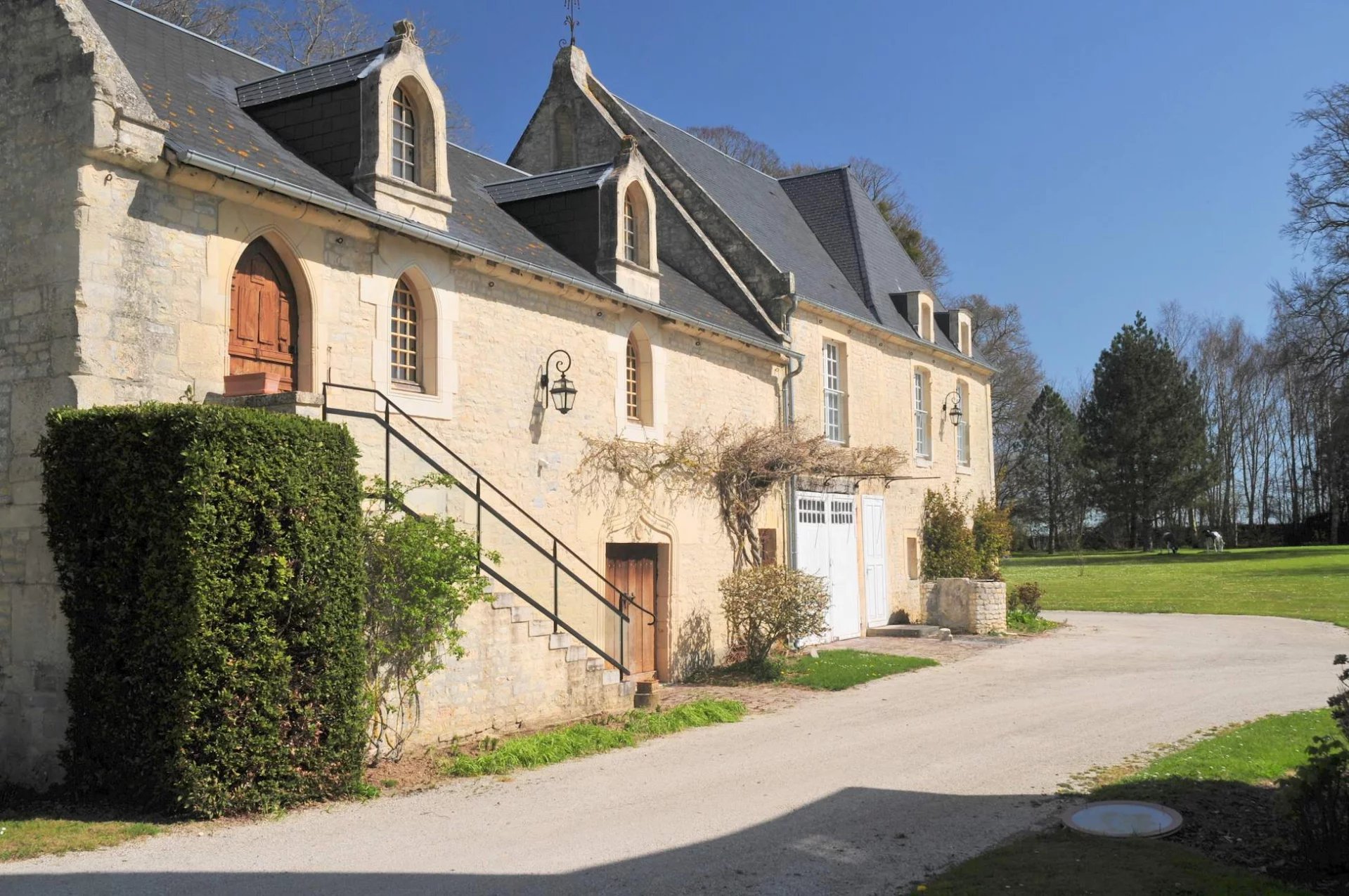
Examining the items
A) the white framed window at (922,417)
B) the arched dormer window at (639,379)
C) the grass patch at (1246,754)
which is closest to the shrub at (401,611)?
the grass patch at (1246,754)

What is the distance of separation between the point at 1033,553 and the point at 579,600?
1970 inches

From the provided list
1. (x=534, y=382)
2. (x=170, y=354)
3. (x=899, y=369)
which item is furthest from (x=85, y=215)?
(x=899, y=369)

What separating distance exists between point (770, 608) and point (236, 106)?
30.9ft

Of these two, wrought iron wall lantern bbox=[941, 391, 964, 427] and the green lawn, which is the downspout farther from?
the green lawn

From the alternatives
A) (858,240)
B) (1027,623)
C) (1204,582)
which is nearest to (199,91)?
(858,240)

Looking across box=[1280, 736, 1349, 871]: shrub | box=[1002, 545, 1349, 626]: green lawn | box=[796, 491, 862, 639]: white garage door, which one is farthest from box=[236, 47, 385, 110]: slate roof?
box=[1002, 545, 1349, 626]: green lawn

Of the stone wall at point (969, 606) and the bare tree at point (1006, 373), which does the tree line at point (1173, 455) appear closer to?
the bare tree at point (1006, 373)

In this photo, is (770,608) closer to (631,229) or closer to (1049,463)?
(631,229)

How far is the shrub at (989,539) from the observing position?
2441 centimetres

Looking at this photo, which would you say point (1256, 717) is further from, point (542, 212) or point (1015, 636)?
point (542, 212)

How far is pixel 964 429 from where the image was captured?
26656 millimetres

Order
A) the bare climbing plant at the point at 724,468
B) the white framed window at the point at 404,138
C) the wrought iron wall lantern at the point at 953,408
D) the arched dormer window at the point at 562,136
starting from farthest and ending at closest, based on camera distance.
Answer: the wrought iron wall lantern at the point at 953,408 → the arched dormer window at the point at 562,136 → the bare climbing plant at the point at 724,468 → the white framed window at the point at 404,138

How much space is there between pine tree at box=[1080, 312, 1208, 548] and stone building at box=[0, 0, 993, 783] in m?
36.9

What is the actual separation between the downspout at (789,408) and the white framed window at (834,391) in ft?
5.51
